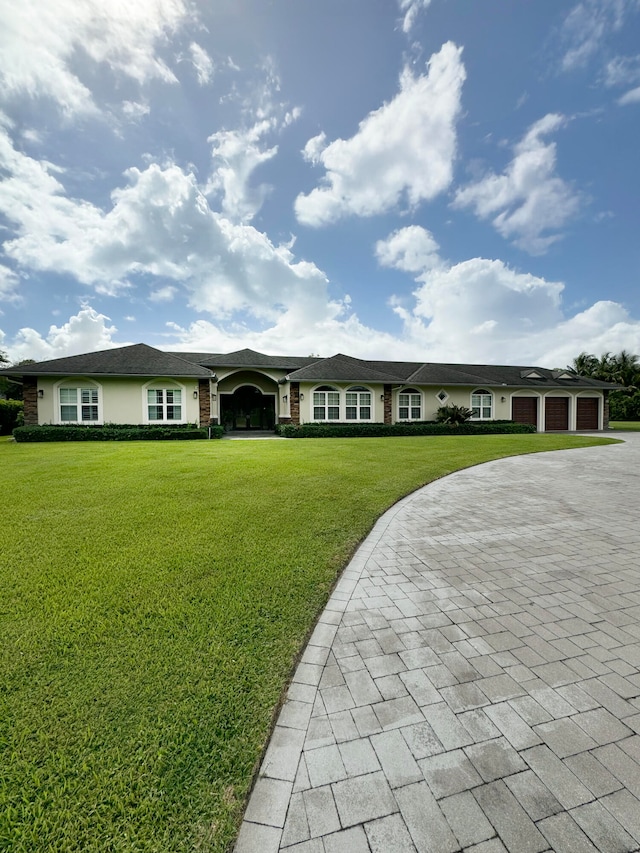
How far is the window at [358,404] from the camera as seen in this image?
22475 millimetres

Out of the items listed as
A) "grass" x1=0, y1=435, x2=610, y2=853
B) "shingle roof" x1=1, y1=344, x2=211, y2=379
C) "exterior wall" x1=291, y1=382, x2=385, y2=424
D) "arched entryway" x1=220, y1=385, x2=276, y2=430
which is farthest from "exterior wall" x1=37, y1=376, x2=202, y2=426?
"grass" x1=0, y1=435, x2=610, y2=853

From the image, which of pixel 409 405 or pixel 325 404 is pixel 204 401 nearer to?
pixel 325 404

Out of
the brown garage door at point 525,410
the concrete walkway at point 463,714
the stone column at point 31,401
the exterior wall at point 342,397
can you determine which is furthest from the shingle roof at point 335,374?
the concrete walkway at point 463,714

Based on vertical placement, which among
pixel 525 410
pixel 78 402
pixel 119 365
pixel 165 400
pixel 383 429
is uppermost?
pixel 119 365

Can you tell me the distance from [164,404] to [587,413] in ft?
98.4

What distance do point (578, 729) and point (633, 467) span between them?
12124 mm

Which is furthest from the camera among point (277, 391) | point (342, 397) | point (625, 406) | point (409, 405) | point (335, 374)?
point (625, 406)

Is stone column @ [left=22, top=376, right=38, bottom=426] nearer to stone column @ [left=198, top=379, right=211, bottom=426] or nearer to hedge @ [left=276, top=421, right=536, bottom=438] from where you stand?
stone column @ [left=198, top=379, right=211, bottom=426]

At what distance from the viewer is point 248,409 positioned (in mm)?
26906

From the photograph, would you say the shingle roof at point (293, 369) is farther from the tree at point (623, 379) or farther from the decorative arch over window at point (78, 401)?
the tree at point (623, 379)

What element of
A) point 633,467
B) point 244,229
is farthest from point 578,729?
point 244,229

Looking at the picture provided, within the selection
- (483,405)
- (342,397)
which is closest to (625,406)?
(483,405)

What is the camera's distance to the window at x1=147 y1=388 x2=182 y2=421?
19656 mm

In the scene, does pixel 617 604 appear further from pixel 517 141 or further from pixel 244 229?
pixel 244 229
